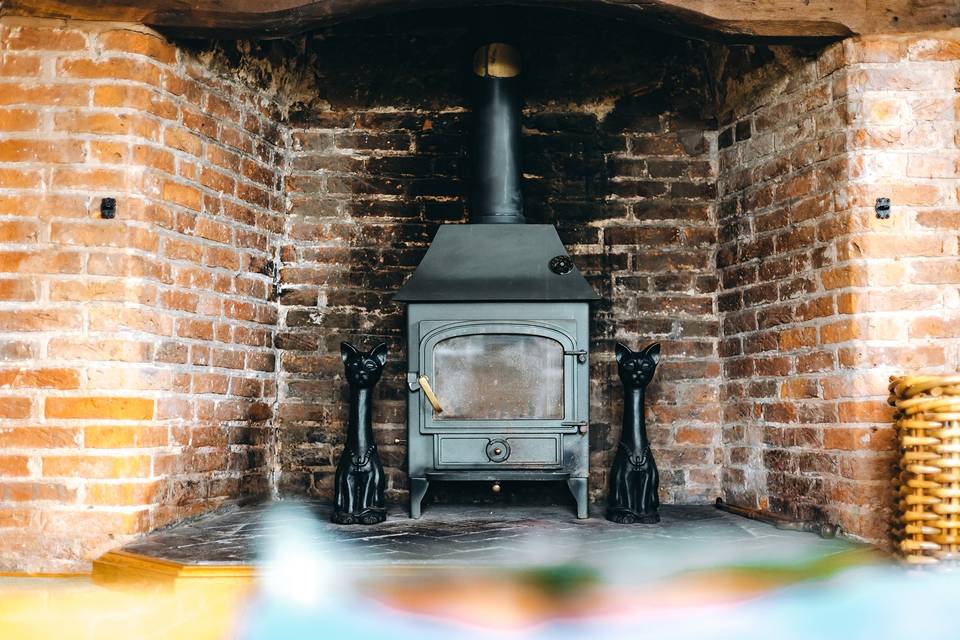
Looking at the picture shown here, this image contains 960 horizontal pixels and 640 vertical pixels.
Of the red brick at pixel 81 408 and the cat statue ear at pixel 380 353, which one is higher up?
the cat statue ear at pixel 380 353

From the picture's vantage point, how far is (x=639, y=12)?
2.83 metres

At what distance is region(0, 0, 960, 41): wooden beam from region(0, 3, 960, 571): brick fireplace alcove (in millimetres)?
52

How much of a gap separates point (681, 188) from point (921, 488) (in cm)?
159

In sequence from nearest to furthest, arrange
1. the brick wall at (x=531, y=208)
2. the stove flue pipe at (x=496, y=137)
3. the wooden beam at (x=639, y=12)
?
the wooden beam at (x=639, y=12)
the stove flue pipe at (x=496, y=137)
the brick wall at (x=531, y=208)

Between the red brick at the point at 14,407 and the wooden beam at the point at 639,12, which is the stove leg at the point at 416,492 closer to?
the red brick at the point at 14,407

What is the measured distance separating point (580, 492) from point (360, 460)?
77cm

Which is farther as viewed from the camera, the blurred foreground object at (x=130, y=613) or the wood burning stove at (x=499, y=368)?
the wood burning stove at (x=499, y=368)

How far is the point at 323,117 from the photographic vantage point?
3611mm

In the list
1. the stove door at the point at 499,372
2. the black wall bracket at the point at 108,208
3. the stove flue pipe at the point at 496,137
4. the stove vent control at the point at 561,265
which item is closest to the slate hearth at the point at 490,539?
the stove door at the point at 499,372

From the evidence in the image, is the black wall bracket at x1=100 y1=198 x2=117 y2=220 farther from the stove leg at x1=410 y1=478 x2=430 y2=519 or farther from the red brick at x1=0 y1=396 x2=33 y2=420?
the stove leg at x1=410 y1=478 x2=430 y2=519

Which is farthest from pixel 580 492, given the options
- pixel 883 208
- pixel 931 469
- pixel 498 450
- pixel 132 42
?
pixel 132 42

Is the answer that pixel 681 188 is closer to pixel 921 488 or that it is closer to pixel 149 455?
pixel 921 488

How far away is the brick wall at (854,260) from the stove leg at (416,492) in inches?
48.8

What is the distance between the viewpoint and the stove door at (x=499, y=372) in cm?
303
